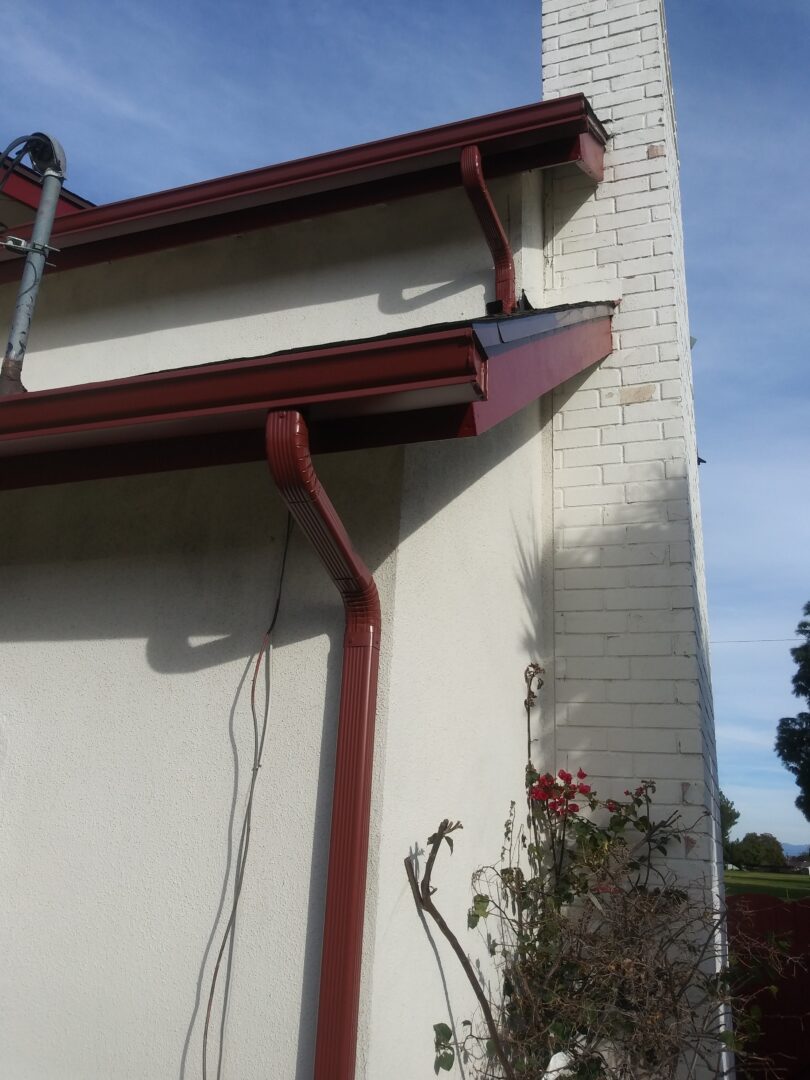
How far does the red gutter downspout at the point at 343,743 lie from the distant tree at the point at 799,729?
3492 cm

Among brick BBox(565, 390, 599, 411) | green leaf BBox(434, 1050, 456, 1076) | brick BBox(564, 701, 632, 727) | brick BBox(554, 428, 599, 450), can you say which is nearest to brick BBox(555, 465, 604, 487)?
brick BBox(554, 428, 599, 450)

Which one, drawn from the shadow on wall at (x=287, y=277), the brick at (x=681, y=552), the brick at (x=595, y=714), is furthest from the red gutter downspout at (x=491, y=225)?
the brick at (x=595, y=714)

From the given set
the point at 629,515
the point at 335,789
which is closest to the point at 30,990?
the point at 335,789

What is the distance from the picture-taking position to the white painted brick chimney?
4.15 metres

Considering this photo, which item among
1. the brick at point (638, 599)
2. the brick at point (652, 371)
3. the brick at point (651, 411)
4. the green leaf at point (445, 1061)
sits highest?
the brick at point (652, 371)

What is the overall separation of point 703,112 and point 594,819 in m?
5.20

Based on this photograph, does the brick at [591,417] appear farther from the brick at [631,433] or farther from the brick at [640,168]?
the brick at [640,168]

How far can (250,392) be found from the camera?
8.13 ft

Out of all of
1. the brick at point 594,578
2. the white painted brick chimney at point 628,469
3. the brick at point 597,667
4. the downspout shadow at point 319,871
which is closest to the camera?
the downspout shadow at point 319,871

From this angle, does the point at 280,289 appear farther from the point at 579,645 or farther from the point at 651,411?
the point at 579,645

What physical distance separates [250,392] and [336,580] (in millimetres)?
637

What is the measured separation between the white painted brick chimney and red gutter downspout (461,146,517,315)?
69cm

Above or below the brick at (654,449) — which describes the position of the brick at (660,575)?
below

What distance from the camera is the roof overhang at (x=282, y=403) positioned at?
2.30m
